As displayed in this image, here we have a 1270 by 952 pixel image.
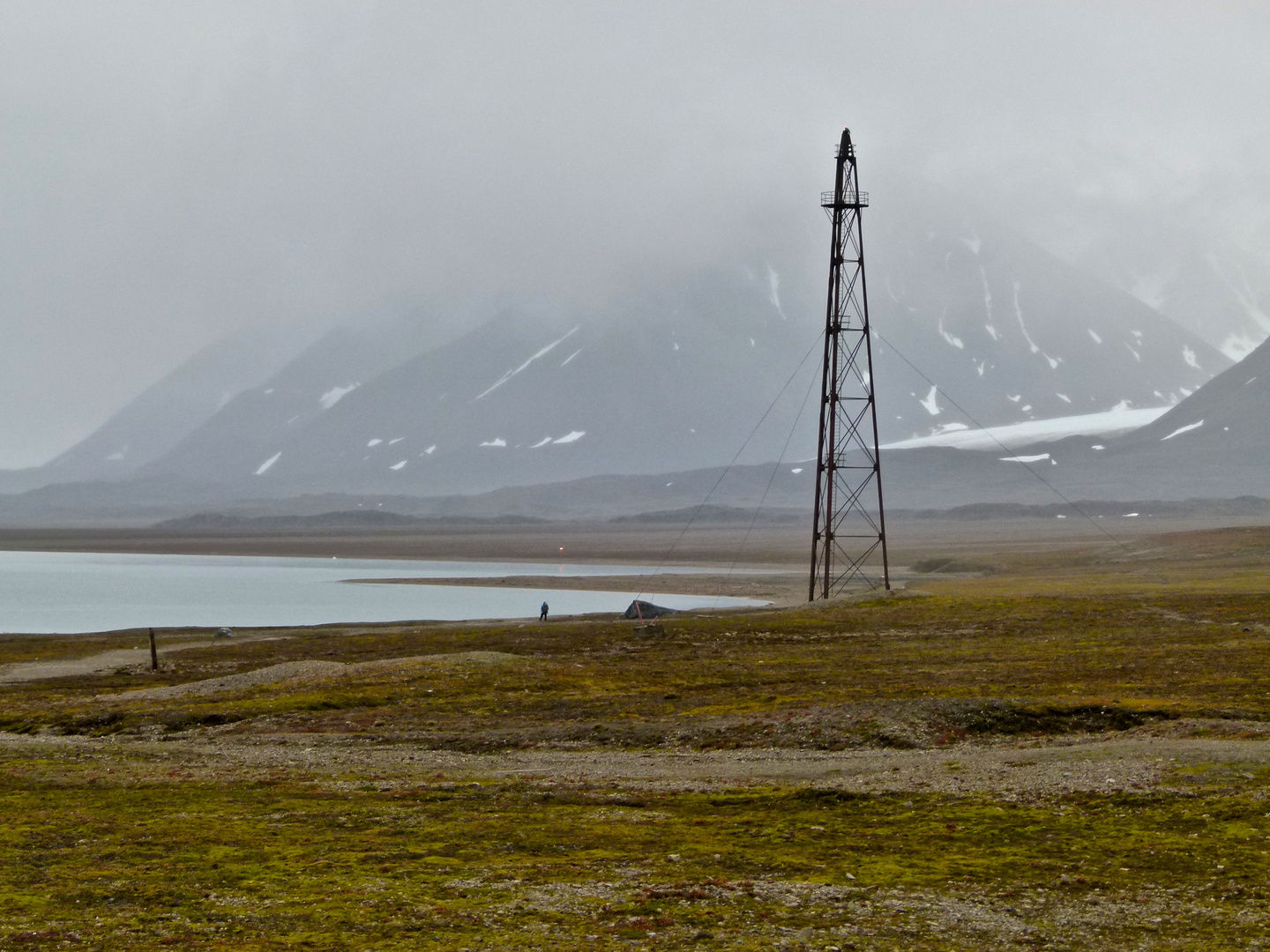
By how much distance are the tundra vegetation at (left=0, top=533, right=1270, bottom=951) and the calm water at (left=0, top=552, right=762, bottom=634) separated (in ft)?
105

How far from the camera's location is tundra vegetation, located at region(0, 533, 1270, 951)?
48.1 ft

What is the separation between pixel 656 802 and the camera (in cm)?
2178

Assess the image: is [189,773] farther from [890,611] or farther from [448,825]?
[890,611]

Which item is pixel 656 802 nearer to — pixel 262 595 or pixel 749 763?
pixel 749 763

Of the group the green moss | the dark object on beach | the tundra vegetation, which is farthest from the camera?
the dark object on beach

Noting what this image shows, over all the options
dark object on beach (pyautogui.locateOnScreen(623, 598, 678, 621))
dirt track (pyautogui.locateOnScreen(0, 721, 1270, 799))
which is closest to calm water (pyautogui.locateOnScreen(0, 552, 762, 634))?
dark object on beach (pyautogui.locateOnScreen(623, 598, 678, 621))

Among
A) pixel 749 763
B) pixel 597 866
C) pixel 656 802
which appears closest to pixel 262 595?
pixel 749 763

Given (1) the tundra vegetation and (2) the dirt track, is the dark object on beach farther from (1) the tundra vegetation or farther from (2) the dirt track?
(2) the dirt track

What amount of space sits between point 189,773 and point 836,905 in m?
15.4

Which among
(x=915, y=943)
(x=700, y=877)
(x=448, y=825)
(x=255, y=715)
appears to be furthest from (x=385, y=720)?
(x=915, y=943)

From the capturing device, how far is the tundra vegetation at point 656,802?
577 inches

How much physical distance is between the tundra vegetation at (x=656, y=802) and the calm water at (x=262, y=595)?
105 feet

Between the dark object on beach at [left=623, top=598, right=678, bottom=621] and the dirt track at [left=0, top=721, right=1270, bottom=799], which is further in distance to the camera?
the dark object on beach at [left=623, top=598, right=678, bottom=621]

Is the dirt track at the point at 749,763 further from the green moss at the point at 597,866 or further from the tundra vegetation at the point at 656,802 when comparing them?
the green moss at the point at 597,866
